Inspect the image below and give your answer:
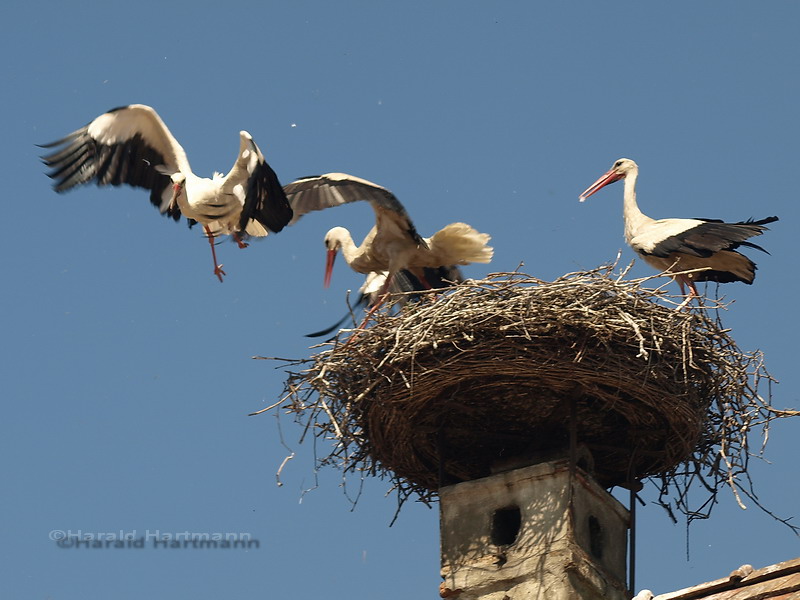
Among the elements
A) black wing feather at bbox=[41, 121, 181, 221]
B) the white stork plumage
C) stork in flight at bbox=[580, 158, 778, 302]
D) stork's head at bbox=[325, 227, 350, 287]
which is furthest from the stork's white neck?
black wing feather at bbox=[41, 121, 181, 221]

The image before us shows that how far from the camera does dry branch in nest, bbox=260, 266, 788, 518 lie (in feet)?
30.4

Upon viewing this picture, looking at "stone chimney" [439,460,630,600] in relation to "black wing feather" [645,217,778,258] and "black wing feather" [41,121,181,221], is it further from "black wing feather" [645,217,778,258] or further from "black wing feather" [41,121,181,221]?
"black wing feather" [41,121,181,221]

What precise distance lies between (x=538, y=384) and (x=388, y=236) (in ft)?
9.89

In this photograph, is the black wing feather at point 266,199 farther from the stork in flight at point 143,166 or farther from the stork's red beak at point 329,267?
the stork's red beak at point 329,267

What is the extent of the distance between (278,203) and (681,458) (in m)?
3.48

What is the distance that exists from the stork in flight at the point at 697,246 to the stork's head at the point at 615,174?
1079 mm

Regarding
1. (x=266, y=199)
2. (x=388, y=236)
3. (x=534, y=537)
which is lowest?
(x=534, y=537)

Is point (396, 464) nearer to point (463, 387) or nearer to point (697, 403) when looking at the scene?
point (463, 387)

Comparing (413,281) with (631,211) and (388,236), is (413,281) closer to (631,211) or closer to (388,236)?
(388,236)

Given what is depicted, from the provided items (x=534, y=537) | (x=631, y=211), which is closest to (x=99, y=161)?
(x=631, y=211)

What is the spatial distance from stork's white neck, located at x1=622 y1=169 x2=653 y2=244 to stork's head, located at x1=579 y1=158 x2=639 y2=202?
0.07 metres

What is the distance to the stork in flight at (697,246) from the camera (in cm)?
1117

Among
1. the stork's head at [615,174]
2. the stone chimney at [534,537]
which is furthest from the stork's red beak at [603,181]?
the stone chimney at [534,537]

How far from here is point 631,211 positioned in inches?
493
